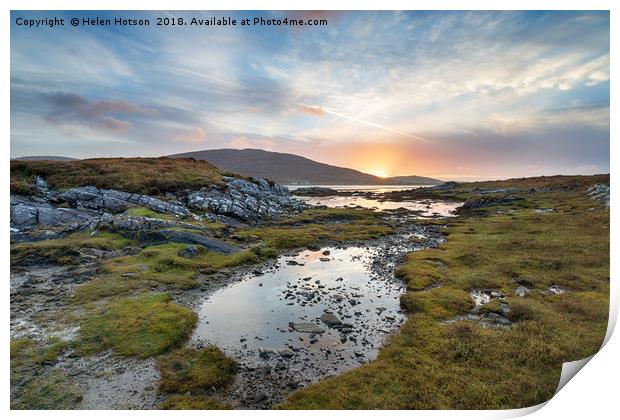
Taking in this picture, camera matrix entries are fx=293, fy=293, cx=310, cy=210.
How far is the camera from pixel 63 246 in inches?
A: 862

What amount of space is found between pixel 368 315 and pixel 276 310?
15.9 ft

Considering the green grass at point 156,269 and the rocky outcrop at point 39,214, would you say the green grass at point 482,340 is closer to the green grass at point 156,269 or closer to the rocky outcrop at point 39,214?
the green grass at point 156,269

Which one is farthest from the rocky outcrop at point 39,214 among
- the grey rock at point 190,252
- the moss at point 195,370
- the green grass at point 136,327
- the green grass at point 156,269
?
the moss at point 195,370

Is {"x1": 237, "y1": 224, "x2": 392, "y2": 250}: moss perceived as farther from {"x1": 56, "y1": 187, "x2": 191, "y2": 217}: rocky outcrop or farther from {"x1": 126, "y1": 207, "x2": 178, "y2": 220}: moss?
{"x1": 56, "y1": 187, "x2": 191, "y2": 217}: rocky outcrop

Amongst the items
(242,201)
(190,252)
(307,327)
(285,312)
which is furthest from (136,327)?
(242,201)

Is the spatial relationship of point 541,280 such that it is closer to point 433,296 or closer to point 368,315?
point 433,296

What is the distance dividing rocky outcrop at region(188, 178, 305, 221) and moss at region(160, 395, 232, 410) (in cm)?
3194

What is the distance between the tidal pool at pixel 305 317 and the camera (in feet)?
38.2

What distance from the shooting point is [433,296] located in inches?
675

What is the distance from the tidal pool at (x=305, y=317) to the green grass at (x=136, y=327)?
1011mm

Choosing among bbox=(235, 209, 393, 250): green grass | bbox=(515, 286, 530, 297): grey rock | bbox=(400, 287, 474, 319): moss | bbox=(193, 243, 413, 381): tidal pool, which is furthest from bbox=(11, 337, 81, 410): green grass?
bbox=(515, 286, 530, 297): grey rock
